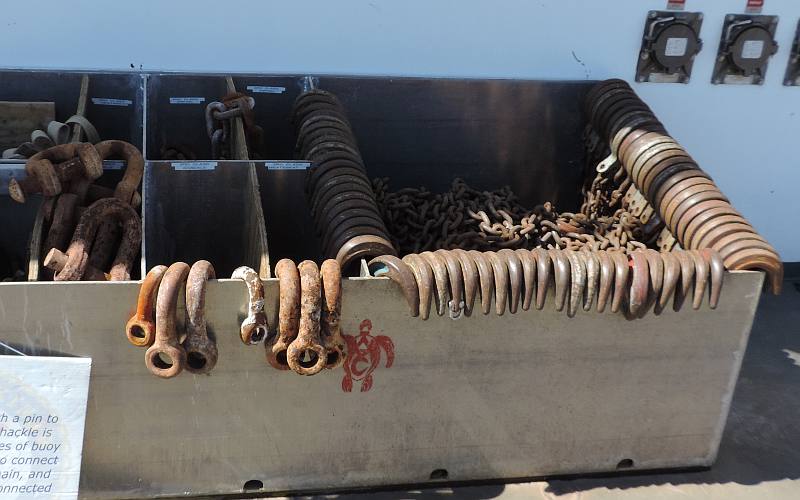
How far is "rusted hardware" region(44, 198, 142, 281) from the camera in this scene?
297cm

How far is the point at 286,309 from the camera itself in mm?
2674

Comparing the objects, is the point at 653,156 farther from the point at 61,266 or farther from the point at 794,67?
the point at 61,266

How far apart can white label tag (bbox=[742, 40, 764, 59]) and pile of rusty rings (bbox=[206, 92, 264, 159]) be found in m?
2.73

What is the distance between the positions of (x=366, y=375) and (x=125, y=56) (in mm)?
2316

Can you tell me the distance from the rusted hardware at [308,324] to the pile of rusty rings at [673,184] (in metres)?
1.60

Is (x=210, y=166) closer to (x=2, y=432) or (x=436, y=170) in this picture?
(x=2, y=432)

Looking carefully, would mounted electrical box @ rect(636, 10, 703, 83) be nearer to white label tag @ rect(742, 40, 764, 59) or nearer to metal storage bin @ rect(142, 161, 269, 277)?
white label tag @ rect(742, 40, 764, 59)

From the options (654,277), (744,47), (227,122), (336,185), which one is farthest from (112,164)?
(744,47)

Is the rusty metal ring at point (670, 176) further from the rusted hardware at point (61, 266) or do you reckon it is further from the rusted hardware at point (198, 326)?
the rusted hardware at point (61, 266)

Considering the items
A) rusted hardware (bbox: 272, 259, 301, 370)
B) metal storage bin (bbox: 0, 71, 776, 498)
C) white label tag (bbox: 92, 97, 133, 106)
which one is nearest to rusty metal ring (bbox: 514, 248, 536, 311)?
metal storage bin (bbox: 0, 71, 776, 498)

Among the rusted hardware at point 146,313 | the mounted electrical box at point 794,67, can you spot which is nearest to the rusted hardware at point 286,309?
the rusted hardware at point 146,313

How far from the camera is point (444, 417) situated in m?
3.16

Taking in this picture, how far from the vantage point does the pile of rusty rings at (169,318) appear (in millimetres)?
2621

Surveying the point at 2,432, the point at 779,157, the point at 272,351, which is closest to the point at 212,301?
the point at 272,351
